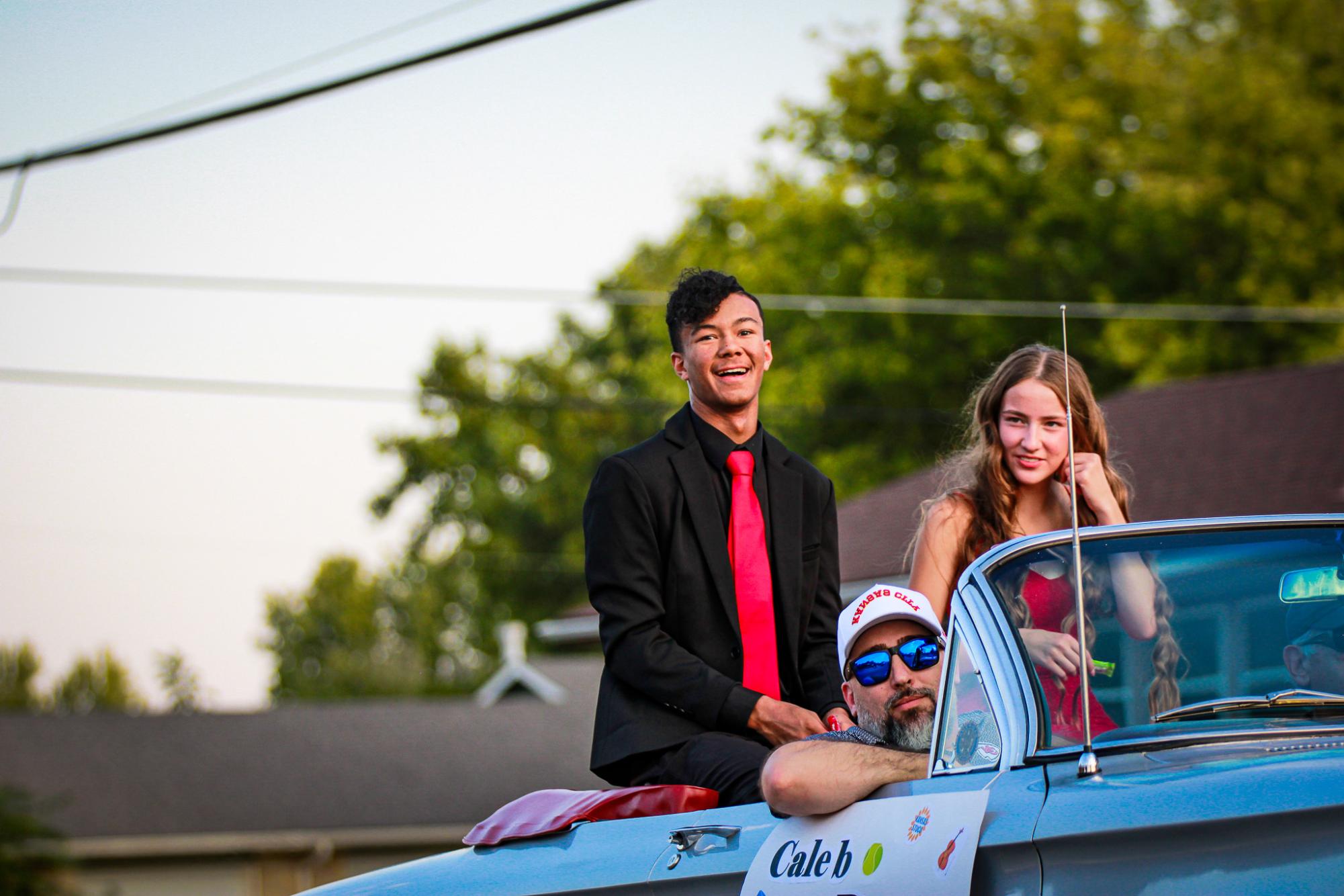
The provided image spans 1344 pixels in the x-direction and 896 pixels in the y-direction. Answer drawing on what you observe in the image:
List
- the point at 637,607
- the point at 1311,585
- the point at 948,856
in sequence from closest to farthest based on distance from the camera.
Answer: the point at 948,856 < the point at 1311,585 < the point at 637,607

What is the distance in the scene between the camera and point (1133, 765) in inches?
104

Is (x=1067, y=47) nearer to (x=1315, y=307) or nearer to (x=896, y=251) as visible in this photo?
(x=896, y=251)

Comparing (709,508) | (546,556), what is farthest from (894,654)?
(546,556)

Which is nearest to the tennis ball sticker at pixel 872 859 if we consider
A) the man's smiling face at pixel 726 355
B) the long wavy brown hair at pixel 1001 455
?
the long wavy brown hair at pixel 1001 455

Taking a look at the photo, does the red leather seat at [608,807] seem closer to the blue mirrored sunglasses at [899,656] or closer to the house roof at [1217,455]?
the blue mirrored sunglasses at [899,656]

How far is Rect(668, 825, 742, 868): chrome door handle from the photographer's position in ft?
11.0

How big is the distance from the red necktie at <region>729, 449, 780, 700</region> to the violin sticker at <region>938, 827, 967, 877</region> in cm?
167

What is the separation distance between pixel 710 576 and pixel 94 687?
216ft

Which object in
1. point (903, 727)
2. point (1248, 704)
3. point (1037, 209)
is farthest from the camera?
point (1037, 209)

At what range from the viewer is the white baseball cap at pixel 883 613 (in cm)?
349

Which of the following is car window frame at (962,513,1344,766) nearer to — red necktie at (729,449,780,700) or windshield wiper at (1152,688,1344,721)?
windshield wiper at (1152,688,1344,721)

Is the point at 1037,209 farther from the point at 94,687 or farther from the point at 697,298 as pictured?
the point at 94,687

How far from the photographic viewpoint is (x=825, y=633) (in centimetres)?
464

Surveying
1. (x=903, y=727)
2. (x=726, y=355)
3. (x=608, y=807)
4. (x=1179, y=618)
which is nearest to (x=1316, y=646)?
(x=1179, y=618)
